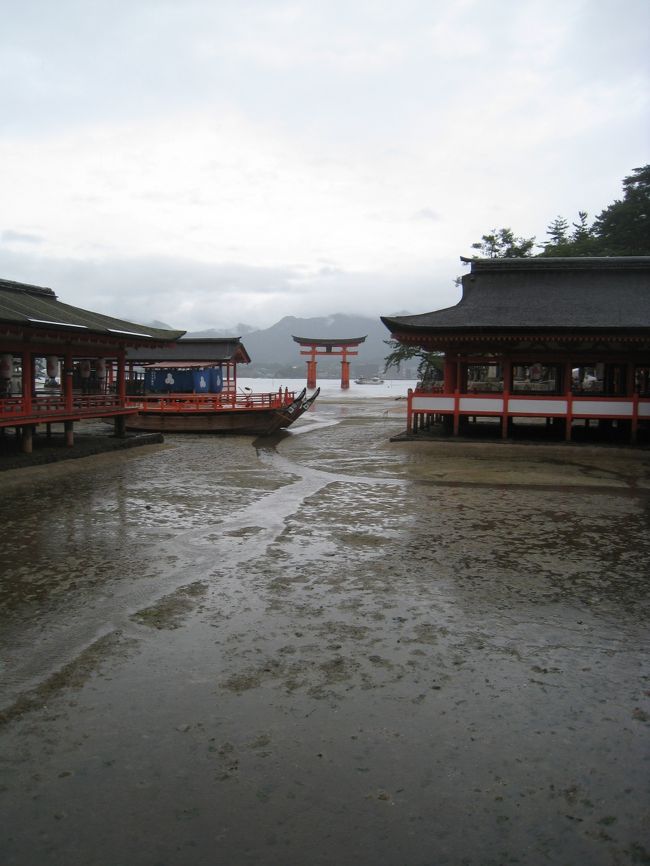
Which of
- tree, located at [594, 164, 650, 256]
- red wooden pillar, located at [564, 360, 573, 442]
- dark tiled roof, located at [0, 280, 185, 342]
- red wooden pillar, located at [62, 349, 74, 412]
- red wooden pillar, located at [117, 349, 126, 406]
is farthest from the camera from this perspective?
tree, located at [594, 164, 650, 256]

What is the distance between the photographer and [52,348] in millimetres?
20031

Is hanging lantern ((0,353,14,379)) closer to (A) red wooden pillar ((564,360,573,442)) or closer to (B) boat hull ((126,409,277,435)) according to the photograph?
(B) boat hull ((126,409,277,435))

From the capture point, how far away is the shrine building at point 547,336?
855 inches

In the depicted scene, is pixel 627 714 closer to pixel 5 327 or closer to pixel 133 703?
pixel 133 703

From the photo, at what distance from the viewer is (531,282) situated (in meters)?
25.9

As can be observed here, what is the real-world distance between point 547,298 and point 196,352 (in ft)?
73.3

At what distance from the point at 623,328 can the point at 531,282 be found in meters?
6.14

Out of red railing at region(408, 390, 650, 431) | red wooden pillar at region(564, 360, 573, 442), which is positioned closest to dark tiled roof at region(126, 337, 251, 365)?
red railing at region(408, 390, 650, 431)

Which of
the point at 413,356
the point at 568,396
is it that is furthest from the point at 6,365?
the point at 413,356

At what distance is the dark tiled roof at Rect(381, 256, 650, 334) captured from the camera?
2184 cm

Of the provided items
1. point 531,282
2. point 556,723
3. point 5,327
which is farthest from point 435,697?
point 531,282

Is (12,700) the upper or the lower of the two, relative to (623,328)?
lower

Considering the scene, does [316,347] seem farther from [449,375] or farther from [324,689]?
[324,689]

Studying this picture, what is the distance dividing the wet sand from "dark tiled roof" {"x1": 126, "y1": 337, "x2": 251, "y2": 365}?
91.2 feet
